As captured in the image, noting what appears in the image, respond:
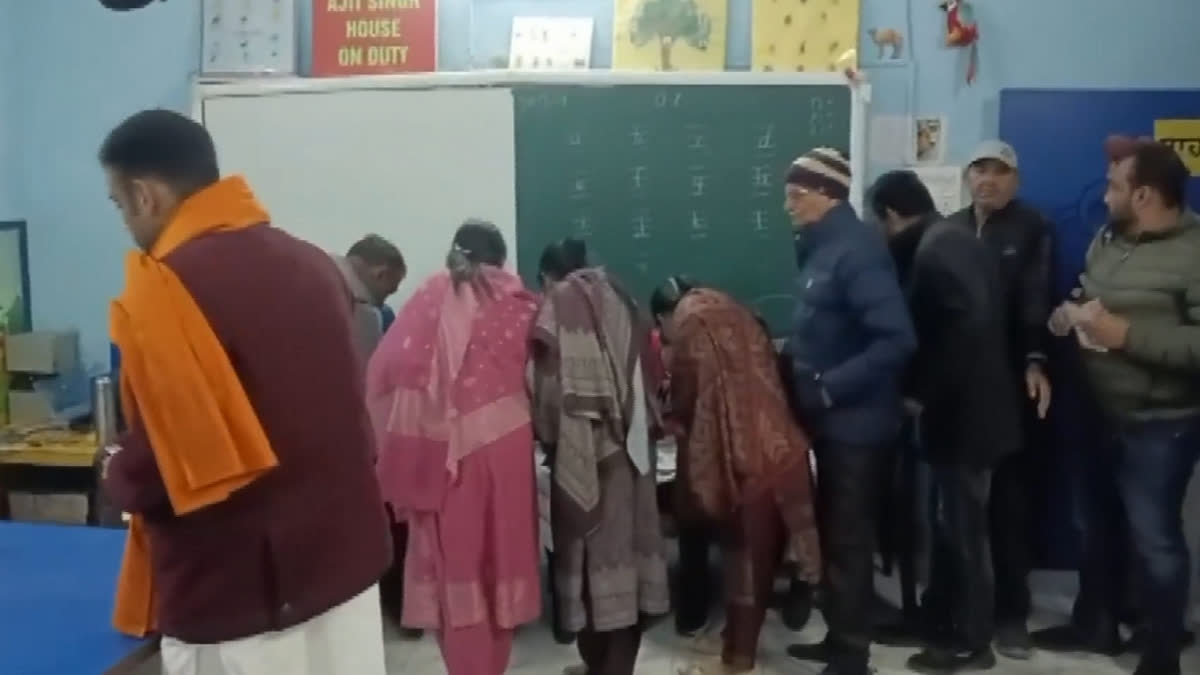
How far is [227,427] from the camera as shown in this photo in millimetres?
1722

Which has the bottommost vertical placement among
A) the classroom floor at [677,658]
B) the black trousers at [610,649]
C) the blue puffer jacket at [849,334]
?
the classroom floor at [677,658]

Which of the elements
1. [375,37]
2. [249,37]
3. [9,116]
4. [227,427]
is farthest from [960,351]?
[9,116]

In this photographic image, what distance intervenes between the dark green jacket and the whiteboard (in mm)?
1861

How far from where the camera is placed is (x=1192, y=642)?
12.2ft

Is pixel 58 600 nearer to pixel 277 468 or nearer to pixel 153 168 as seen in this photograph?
pixel 277 468

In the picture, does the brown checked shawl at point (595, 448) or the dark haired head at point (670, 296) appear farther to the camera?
the dark haired head at point (670, 296)

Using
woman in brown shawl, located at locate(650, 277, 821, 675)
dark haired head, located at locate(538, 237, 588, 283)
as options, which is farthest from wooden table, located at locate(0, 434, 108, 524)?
woman in brown shawl, located at locate(650, 277, 821, 675)

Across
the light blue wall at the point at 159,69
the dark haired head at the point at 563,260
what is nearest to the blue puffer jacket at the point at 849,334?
the dark haired head at the point at 563,260

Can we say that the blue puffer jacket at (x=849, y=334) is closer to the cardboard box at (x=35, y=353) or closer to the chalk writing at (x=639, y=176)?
the chalk writing at (x=639, y=176)

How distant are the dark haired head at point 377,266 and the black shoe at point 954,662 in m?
1.82

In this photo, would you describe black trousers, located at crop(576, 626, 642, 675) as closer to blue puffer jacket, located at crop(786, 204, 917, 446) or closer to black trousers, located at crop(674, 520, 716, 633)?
black trousers, located at crop(674, 520, 716, 633)

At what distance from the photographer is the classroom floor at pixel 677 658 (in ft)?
11.6

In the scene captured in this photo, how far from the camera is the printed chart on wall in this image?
14.6ft

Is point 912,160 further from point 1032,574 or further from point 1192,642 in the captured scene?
point 1192,642
